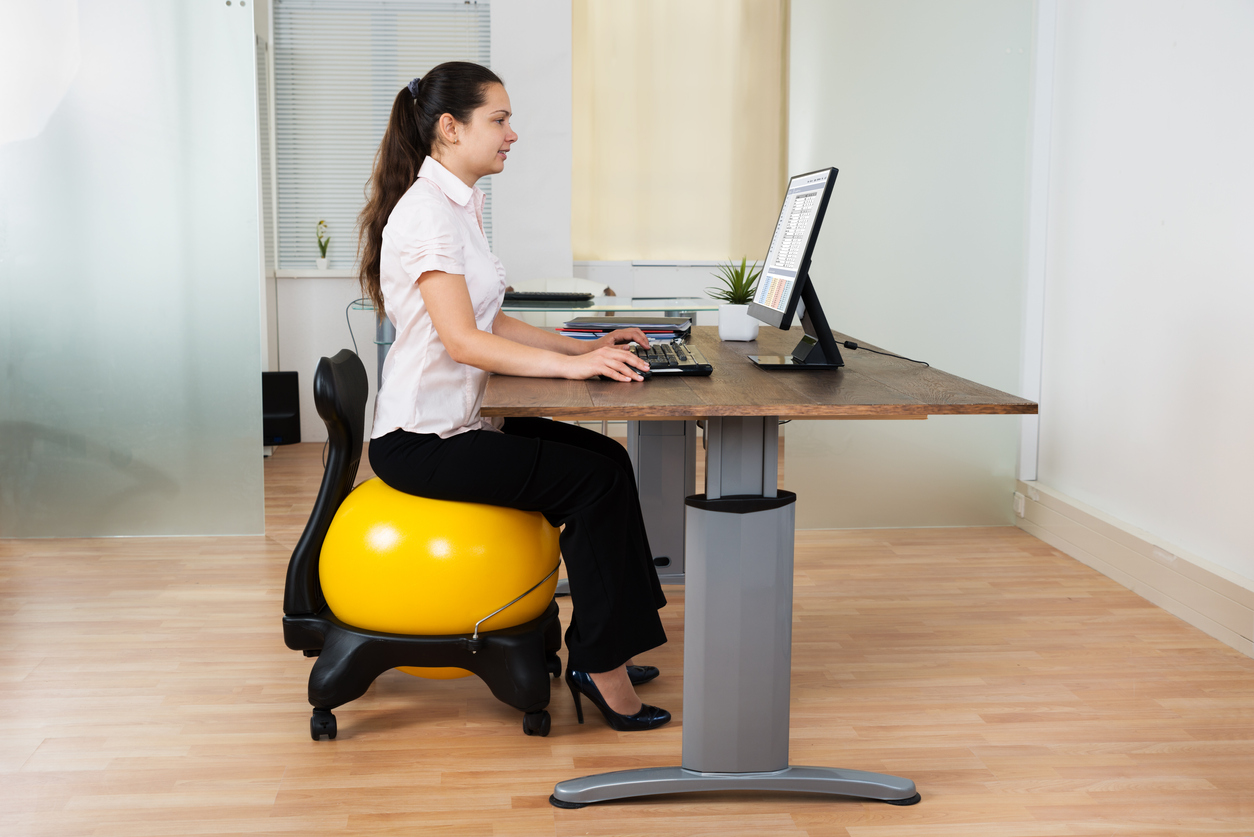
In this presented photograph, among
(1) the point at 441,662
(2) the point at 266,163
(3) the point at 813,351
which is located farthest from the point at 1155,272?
(2) the point at 266,163

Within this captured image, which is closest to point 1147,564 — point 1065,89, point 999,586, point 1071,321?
point 999,586

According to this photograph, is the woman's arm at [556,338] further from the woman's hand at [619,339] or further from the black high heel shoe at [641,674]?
the black high heel shoe at [641,674]

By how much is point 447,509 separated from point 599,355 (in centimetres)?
45

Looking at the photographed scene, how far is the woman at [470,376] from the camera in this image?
191 cm

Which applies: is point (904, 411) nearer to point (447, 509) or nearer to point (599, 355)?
point (599, 355)

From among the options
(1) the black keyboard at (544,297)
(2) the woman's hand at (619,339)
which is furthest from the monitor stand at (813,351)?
(1) the black keyboard at (544,297)

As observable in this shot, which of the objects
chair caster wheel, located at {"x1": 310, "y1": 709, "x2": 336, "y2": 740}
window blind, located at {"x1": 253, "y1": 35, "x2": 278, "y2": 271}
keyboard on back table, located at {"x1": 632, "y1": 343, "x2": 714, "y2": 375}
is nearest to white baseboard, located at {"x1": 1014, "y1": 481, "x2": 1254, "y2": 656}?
keyboard on back table, located at {"x1": 632, "y1": 343, "x2": 714, "y2": 375}

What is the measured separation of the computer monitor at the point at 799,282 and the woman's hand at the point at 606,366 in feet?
1.06

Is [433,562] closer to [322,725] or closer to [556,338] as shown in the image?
[322,725]

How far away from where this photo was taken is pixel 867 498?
147 inches

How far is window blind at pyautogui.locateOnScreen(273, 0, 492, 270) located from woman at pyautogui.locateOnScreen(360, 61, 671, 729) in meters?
3.36

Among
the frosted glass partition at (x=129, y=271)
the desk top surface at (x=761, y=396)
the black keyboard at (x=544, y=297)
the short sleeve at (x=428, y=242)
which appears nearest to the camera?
the desk top surface at (x=761, y=396)

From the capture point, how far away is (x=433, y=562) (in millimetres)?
1966

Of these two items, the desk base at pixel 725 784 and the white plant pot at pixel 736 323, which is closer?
the desk base at pixel 725 784
